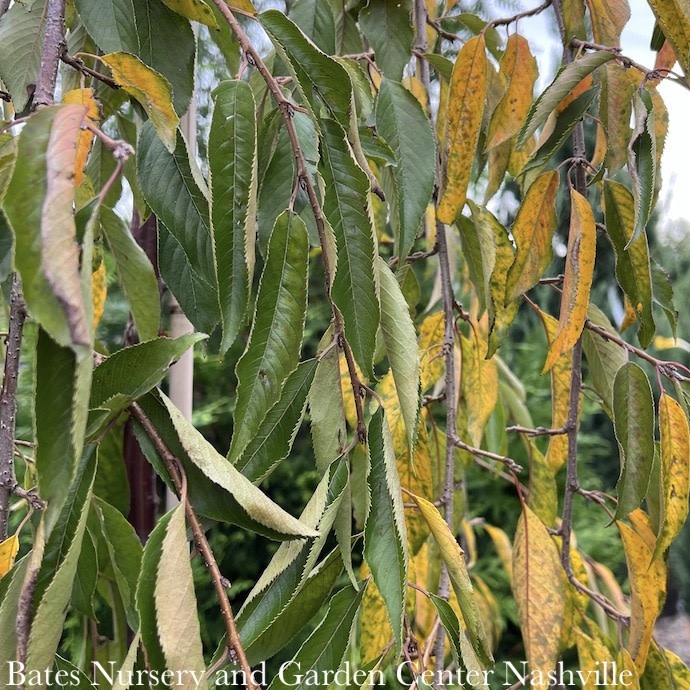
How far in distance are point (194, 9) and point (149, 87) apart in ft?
0.27

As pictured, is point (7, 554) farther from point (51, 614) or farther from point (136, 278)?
point (136, 278)

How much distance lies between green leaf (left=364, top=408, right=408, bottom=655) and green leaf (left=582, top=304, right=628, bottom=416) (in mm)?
336

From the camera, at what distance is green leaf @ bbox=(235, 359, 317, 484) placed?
0.41 metres

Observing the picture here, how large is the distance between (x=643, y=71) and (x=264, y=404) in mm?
408

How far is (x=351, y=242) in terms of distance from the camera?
0.39 m

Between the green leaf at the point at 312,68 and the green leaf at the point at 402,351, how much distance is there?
0.10 meters

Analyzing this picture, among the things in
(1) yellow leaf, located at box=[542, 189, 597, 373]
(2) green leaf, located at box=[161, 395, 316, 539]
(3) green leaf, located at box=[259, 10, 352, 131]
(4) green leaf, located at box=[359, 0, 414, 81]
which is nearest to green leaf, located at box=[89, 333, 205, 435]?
(2) green leaf, located at box=[161, 395, 316, 539]

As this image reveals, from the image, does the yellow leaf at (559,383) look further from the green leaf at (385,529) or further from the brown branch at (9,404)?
the brown branch at (9,404)

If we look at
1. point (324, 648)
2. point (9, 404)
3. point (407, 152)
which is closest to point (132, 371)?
point (9, 404)

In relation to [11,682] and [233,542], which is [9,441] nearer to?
[11,682]

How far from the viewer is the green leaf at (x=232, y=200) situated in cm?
36

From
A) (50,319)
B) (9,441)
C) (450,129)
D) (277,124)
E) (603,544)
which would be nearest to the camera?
(50,319)

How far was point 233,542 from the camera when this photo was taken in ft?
5.54

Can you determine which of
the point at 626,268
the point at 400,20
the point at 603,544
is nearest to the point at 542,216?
the point at 626,268
